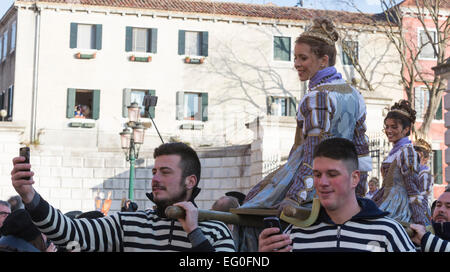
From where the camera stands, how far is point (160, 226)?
404cm

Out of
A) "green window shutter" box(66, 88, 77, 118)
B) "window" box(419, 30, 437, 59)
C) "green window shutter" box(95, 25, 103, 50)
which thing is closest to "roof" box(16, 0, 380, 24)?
"green window shutter" box(95, 25, 103, 50)

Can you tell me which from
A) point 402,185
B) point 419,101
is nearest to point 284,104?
point 419,101

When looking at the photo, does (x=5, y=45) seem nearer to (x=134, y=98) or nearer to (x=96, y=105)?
(x=96, y=105)

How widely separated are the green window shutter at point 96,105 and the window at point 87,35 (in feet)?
6.60

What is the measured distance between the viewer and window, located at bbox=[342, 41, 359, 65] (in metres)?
33.5

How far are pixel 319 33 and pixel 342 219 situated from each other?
1.81 m

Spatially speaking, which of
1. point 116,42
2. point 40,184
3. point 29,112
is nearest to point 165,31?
point 116,42

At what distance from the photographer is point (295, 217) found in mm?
3906

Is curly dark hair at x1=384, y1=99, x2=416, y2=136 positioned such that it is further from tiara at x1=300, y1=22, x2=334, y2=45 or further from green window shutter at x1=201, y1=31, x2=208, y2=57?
green window shutter at x1=201, y1=31, x2=208, y2=57

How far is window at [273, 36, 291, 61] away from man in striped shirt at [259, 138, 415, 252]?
3332 centimetres

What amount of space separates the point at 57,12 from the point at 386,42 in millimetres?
15023
